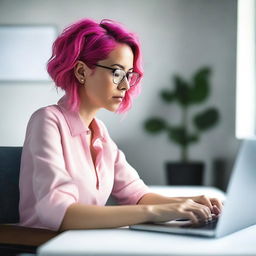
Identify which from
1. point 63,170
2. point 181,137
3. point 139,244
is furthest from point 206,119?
point 139,244

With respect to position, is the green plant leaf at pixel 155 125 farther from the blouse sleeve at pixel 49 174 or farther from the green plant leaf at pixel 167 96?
the blouse sleeve at pixel 49 174

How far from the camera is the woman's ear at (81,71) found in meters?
1.38

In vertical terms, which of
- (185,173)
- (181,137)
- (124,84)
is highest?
(124,84)

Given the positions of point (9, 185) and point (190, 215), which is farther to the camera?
point (9, 185)

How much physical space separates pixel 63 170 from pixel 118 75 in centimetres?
33

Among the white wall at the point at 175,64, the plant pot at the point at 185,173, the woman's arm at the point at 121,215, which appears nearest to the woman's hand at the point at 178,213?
the woman's arm at the point at 121,215

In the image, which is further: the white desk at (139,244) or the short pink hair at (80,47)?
the short pink hair at (80,47)

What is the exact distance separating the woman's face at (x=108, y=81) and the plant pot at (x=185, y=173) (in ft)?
12.9

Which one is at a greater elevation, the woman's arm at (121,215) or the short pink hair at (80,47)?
the short pink hair at (80,47)

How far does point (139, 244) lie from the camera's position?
0.96m

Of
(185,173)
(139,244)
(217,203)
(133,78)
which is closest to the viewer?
(139,244)

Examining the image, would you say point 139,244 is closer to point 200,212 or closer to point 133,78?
point 200,212

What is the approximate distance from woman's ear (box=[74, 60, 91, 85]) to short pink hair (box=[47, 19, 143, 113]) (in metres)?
0.01

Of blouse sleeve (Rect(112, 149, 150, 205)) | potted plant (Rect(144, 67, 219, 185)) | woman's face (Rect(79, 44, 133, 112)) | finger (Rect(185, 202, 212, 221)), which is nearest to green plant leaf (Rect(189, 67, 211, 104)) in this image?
potted plant (Rect(144, 67, 219, 185))
